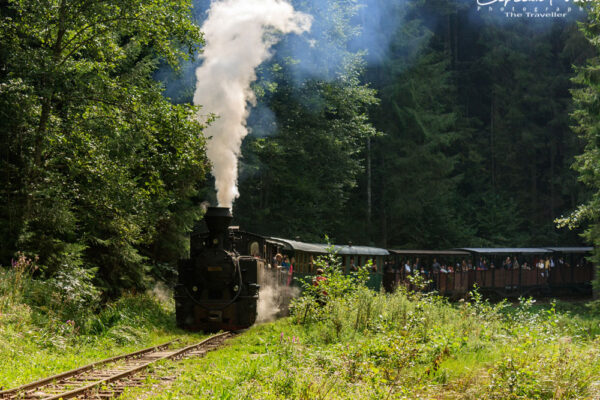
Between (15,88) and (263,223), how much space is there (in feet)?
69.4

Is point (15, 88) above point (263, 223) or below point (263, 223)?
above

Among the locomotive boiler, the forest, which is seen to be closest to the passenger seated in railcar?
the forest

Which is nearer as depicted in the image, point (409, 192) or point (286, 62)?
point (286, 62)

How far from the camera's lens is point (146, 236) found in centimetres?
1792

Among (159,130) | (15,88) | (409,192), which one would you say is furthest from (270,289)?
(409,192)

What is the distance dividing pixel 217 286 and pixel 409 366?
24.3 feet

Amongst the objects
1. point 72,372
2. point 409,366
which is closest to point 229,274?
point 72,372

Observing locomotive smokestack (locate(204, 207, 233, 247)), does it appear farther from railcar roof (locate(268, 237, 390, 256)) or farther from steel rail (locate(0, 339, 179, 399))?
steel rail (locate(0, 339, 179, 399))

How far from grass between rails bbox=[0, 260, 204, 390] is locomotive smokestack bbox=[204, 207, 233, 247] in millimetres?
2265

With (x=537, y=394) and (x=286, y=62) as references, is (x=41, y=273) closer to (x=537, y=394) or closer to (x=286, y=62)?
(x=537, y=394)

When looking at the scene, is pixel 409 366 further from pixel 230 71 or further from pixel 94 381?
pixel 230 71

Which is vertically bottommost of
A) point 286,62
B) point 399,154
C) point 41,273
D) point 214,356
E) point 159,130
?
point 214,356

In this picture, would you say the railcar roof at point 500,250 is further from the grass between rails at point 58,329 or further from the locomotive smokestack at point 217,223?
the grass between rails at point 58,329

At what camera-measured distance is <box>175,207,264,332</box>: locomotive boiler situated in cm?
Result: 1541
